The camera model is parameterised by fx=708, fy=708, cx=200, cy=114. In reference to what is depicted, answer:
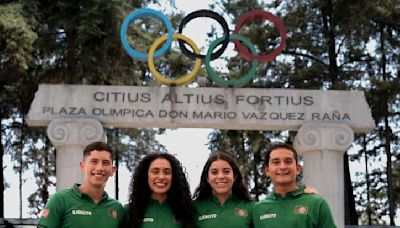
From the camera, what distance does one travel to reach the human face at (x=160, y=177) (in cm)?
470

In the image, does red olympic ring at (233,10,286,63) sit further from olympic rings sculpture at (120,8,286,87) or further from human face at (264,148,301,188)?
human face at (264,148,301,188)

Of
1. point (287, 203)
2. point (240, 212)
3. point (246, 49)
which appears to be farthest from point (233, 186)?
point (246, 49)

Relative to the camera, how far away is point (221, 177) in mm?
4781

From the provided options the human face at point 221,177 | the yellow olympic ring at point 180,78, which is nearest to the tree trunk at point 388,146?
the yellow olympic ring at point 180,78

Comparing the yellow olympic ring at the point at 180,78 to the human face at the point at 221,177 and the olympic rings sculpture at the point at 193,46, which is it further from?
the human face at the point at 221,177

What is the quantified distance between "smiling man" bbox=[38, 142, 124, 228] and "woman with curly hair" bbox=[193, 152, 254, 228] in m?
0.58

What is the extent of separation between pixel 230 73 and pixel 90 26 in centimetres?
472

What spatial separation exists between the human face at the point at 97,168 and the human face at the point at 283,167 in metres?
1.08

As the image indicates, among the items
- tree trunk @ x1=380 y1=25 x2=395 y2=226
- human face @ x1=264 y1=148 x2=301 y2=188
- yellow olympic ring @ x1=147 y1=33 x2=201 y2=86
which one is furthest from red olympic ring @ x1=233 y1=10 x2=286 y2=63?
human face @ x1=264 y1=148 x2=301 y2=188

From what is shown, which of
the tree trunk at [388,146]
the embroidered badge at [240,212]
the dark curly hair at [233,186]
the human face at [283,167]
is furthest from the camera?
the tree trunk at [388,146]

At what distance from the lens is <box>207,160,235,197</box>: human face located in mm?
4773

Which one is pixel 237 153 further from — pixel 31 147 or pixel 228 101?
pixel 228 101

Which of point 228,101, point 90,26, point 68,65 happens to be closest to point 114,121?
point 228,101

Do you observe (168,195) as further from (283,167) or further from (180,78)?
(180,78)
